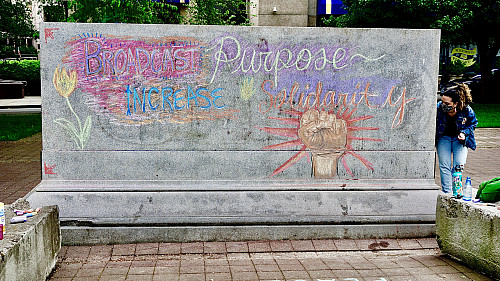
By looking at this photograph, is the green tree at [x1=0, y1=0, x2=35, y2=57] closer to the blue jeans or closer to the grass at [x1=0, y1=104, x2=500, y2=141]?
the grass at [x1=0, y1=104, x2=500, y2=141]

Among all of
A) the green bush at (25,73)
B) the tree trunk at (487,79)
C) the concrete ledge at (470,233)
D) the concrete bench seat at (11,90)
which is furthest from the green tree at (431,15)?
the green bush at (25,73)

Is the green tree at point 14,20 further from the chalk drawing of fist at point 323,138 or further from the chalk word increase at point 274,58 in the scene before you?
the chalk drawing of fist at point 323,138

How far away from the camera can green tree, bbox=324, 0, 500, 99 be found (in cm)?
1922

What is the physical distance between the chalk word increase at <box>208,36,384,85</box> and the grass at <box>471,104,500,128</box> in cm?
1202

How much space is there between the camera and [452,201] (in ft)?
15.5

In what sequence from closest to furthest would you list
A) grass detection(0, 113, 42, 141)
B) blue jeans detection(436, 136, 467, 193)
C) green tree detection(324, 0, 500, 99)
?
1. blue jeans detection(436, 136, 467, 193)
2. grass detection(0, 113, 42, 141)
3. green tree detection(324, 0, 500, 99)

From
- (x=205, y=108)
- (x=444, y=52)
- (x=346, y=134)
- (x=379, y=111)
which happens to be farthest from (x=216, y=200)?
(x=444, y=52)

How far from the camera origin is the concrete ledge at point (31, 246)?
3.49m

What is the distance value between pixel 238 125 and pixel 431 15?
17.3 metres

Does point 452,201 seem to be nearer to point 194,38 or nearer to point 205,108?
point 205,108

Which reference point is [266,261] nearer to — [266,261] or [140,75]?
[266,261]

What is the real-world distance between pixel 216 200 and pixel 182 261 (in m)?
0.78

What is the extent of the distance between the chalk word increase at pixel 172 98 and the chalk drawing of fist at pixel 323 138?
101cm

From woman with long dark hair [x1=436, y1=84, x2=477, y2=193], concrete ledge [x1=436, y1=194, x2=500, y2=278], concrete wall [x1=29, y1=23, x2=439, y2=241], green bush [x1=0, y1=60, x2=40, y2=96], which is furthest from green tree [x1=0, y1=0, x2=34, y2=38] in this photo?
concrete ledge [x1=436, y1=194, x2=500, y2=278]
